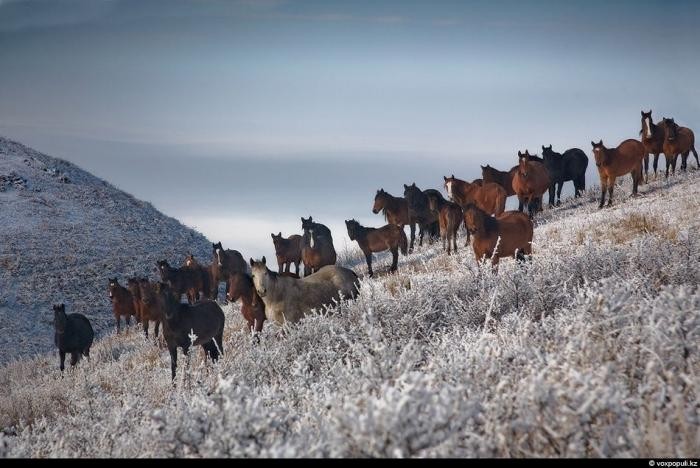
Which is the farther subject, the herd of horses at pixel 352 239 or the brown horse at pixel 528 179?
the brown horse at pixel 528 179

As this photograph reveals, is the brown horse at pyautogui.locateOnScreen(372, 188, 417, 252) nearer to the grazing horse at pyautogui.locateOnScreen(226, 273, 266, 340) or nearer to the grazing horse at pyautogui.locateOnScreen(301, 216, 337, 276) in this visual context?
the grazing horse at pyautogui.locateOnScreen(301, 216, 337, 276)

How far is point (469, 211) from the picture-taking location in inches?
449

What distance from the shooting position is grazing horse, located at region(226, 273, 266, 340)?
9875 millimetres

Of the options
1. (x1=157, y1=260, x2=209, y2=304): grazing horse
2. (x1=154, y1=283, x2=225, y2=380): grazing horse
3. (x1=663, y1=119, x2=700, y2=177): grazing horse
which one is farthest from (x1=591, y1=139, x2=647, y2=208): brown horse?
(x1=157, y1=260, x2=209, y2=304): grazing horse

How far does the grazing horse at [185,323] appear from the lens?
34.6 feet

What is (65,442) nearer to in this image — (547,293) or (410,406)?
(410,406)

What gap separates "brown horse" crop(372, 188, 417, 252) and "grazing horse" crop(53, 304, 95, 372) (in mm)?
8908

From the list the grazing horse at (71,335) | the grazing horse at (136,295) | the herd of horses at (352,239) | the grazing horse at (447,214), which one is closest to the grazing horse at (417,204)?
the herd of horses at (352,239)

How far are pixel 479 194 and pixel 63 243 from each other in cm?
2217

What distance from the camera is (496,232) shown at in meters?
11.6

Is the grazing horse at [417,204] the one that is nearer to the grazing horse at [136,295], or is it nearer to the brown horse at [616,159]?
the brown horse at [616,159]

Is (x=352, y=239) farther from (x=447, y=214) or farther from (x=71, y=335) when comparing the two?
(x=71, y=335)

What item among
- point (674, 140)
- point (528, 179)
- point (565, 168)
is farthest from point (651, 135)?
point (528, 179)

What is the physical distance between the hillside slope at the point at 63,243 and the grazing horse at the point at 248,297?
15371mm
